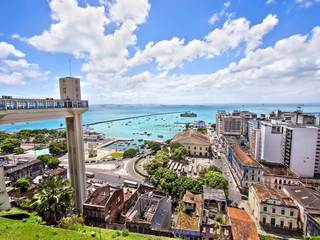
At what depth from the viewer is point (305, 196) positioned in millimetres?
23547

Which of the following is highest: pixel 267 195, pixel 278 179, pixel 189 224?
pixel 189 224

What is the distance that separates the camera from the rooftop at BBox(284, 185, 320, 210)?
2155cm

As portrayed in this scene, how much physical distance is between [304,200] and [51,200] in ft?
100

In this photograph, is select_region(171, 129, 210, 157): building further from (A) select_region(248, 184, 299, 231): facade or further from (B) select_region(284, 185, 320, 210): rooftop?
(A) select_region(248, 184, 299, 231): facade

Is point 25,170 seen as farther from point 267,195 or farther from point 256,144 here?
point 256,144

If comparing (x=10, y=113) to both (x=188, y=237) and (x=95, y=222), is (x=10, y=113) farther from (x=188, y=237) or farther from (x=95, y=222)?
(x=188, y=237)

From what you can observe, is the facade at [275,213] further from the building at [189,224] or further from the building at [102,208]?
the building at [102,208]

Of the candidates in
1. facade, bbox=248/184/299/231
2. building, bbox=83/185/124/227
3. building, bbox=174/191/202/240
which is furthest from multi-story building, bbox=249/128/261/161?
building, bbox=83/185/124/227

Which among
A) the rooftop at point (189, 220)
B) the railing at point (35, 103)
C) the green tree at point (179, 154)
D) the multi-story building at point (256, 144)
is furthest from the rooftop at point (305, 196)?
the railing at point (35, 103)

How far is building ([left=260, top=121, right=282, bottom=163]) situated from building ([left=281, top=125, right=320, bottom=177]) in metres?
2.49

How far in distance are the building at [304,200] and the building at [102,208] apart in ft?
78.1

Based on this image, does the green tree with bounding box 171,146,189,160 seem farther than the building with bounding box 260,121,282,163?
Yes

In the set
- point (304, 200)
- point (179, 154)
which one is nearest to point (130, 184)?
point (179, 154)

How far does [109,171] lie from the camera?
41.1 meters
